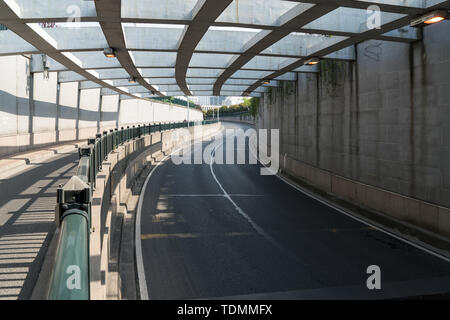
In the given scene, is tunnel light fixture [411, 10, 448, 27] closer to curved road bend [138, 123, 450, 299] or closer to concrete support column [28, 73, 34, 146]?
curved road bend [138, 123, 450, 299]

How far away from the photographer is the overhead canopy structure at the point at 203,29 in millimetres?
9859

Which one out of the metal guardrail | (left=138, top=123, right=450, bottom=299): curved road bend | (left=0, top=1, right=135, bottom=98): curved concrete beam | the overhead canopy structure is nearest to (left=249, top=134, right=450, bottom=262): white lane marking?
(left=138, top=123, right=450, bottom=299): curved road bend

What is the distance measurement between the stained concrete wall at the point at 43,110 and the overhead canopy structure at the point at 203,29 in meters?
4.81

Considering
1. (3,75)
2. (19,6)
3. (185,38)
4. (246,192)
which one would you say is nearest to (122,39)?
(185,38)

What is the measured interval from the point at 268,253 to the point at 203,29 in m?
6.89

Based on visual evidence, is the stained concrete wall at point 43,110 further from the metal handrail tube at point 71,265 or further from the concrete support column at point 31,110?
the metal handrail tube at point 71,265

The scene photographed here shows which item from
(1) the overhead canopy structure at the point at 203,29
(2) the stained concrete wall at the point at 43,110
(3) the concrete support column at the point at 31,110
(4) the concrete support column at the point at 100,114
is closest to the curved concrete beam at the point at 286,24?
(1) the overhead canopy structure at the point at 203,29

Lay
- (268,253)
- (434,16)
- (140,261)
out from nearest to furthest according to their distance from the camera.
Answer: (140,261) → (434,16) → (268,253)

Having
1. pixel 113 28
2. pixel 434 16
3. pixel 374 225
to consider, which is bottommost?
pixel 374 225

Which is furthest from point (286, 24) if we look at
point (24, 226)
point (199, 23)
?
point (24, 226)

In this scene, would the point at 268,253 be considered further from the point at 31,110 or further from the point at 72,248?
the point at 31,110

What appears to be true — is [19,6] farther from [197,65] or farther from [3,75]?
[3,75]

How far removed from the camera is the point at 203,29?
37.9 ft
